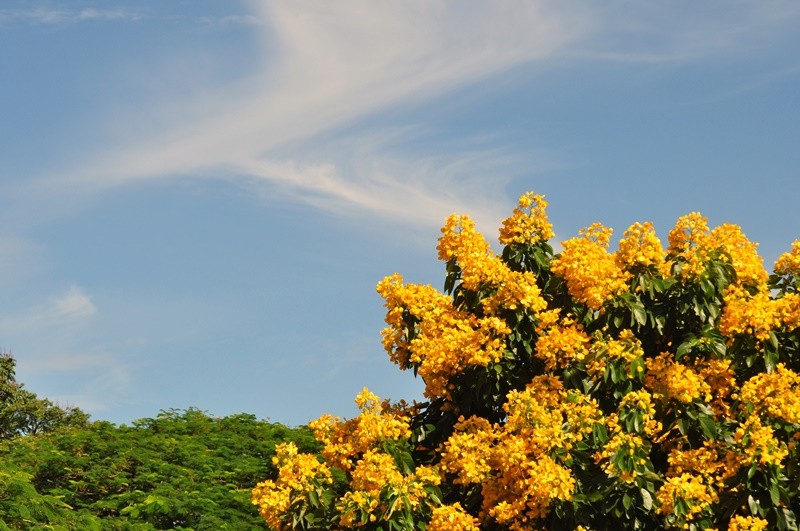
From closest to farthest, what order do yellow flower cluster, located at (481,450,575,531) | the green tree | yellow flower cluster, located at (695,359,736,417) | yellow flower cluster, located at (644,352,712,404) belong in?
yellow flower cluster, located at (481,450,575,531), yellow flower cluster, located at (644,352,712,404), yellow flower cluster, located at (695,359,736,417), the green tree

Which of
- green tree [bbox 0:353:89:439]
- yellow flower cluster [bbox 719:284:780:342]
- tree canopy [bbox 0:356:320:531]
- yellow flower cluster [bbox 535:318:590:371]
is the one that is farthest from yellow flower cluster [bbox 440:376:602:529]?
green tree [bbox 0:353:89:439]

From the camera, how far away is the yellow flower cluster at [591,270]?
1234 cm

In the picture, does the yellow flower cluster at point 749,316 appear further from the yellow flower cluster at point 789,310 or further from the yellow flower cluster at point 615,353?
the yellow flower cluster at point 615,353

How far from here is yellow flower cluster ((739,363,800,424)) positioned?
11.3 metres

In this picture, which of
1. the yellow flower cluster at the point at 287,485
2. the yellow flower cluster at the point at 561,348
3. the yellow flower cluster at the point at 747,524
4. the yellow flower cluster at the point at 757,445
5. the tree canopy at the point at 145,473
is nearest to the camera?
the yellow flower cluster at the point at 747,524

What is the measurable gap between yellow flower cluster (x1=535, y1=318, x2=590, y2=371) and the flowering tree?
20mm

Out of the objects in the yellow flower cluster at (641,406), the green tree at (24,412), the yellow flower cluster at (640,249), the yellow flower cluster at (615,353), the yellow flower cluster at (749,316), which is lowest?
the yellow flower cluster at (641,406)

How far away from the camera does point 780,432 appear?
38.0 ft

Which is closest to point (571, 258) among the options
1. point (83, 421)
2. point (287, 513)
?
point (287, 513)

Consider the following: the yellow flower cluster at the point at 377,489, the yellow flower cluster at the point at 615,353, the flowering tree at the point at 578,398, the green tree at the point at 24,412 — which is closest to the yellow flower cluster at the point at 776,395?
the flowering tree at the point at 578,398

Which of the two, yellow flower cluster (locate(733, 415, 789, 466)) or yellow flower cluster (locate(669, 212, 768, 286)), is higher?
yellow flower cluster (locate(669, 212, 768, 286))

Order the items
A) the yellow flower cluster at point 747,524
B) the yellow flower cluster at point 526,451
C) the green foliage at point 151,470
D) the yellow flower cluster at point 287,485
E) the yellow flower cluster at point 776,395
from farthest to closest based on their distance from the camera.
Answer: the green foliage at point 151,470, the yellow flower cluster at point 287,485, the yellow flower cluster at point 776,395, the yellow flower cluster at point 526,451, the yellow flower cluster at point 747,524

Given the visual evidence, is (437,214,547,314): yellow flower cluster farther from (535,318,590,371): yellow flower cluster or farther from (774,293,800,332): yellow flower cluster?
(774,293,800,332): yellow flower cluster

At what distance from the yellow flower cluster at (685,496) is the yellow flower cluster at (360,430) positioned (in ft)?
10.7
